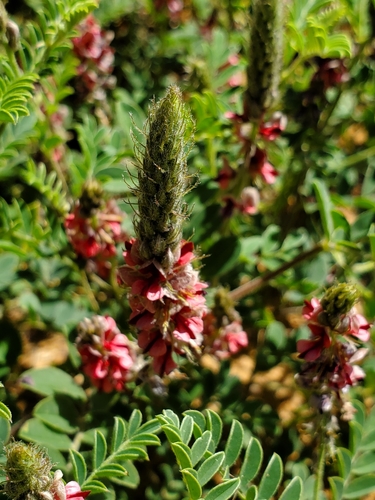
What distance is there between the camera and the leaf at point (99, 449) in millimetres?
1286

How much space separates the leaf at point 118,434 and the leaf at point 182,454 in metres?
0.17

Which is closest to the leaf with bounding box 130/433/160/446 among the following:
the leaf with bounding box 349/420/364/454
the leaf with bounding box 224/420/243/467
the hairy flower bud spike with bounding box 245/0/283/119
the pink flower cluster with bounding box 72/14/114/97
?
the leaf with bounding box 224/420/243/467

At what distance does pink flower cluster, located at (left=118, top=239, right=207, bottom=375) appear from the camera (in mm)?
1233

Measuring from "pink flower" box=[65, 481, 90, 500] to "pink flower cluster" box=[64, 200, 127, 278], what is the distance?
71 cm

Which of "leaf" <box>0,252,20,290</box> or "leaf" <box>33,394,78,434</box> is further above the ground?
"leaf" <box>0,252,20,290</box>

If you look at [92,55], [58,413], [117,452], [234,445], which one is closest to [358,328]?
[234,445]

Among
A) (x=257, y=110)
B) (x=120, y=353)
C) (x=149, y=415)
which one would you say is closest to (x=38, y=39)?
(x=257, y=110)

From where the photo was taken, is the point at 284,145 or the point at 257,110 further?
the point at 284,145

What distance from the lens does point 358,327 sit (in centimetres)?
137

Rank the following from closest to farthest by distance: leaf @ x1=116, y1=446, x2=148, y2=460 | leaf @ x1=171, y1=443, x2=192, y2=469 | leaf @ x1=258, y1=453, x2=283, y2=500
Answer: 1. leaf @ x1=171, y1=443, x2=192, y2=469
2. leaf @ x1=116, y1=446, x2=148, y2=460
3. leaf @ x1=258, y1=453, x2=283, y2=500

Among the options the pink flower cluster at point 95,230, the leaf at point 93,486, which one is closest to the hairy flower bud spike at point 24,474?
the leaf at point 93,486

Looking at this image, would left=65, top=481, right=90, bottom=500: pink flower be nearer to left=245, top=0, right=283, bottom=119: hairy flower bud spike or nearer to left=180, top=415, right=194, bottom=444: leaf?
left=180, top=415, right=194, bottom=444: leaf

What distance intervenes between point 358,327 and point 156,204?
0.58 m

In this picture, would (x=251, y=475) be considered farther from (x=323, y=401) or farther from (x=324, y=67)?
(x=324, y=67)
